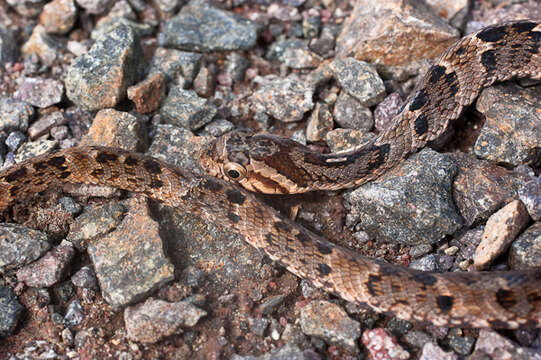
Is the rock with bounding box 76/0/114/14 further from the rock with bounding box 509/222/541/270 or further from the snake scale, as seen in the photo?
the rock with bounding box 509/222/541/270

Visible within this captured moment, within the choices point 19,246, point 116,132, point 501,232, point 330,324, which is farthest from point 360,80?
point 19,246

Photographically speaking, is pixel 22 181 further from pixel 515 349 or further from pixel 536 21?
pixel 536 21

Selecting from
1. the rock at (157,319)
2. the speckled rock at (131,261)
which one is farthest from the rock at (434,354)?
the speckled rock at (131,261)

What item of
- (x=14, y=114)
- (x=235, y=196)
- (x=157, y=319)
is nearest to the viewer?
(x=157, y=319)

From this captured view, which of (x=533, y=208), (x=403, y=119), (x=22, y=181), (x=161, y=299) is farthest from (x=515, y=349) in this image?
(x=22, y=181)

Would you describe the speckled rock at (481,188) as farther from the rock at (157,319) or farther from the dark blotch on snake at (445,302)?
the rock at (157,319)

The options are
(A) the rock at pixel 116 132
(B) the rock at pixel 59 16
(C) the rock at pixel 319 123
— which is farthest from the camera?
(B) the rock at pixel 59 16

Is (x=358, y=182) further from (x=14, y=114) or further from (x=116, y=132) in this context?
(x=14, y=114)
